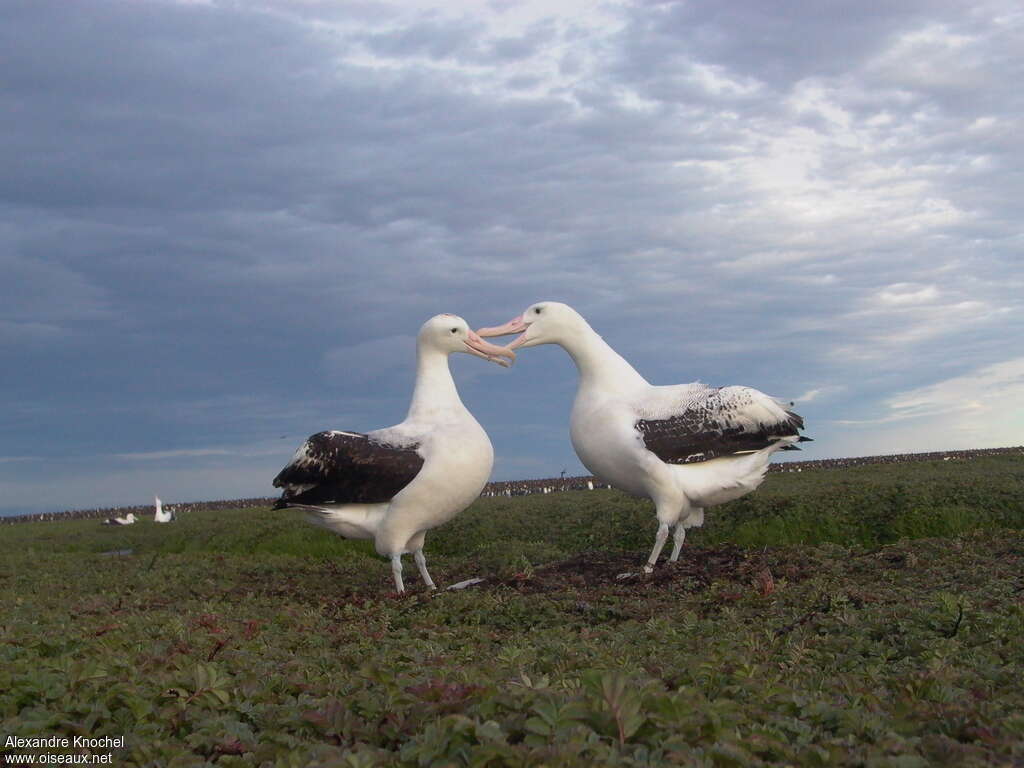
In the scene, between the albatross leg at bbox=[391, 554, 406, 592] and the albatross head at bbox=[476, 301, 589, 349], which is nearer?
the albatross leg at bbox=[391, 554, 406, 592]

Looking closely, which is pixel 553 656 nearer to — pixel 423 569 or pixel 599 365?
pixel 423 569

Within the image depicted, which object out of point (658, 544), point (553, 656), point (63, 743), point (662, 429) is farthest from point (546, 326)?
point (63, 743)

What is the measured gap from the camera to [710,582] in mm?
9328

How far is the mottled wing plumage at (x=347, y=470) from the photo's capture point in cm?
998

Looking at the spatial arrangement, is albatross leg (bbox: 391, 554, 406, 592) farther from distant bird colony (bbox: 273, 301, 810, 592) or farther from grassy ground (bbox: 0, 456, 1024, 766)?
grassy ground (bbox: 0, 456, 1024, 766)

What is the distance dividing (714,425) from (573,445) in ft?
5.37

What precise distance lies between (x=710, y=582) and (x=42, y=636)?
5.90 m

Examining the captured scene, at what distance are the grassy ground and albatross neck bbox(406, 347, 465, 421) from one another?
80.4 inches

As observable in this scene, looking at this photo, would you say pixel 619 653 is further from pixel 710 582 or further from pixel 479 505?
pixel 479 505

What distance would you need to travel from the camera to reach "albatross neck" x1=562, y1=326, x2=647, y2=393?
35.8 feet

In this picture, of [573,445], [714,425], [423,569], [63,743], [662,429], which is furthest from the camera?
[573,445]

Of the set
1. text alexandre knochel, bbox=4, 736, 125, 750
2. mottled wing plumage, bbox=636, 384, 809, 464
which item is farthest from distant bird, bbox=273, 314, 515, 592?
text alexandre knochel, bbox=4, 736, 125, 750

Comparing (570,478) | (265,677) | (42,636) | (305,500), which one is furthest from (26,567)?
(570,478)

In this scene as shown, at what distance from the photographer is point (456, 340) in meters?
10.8
